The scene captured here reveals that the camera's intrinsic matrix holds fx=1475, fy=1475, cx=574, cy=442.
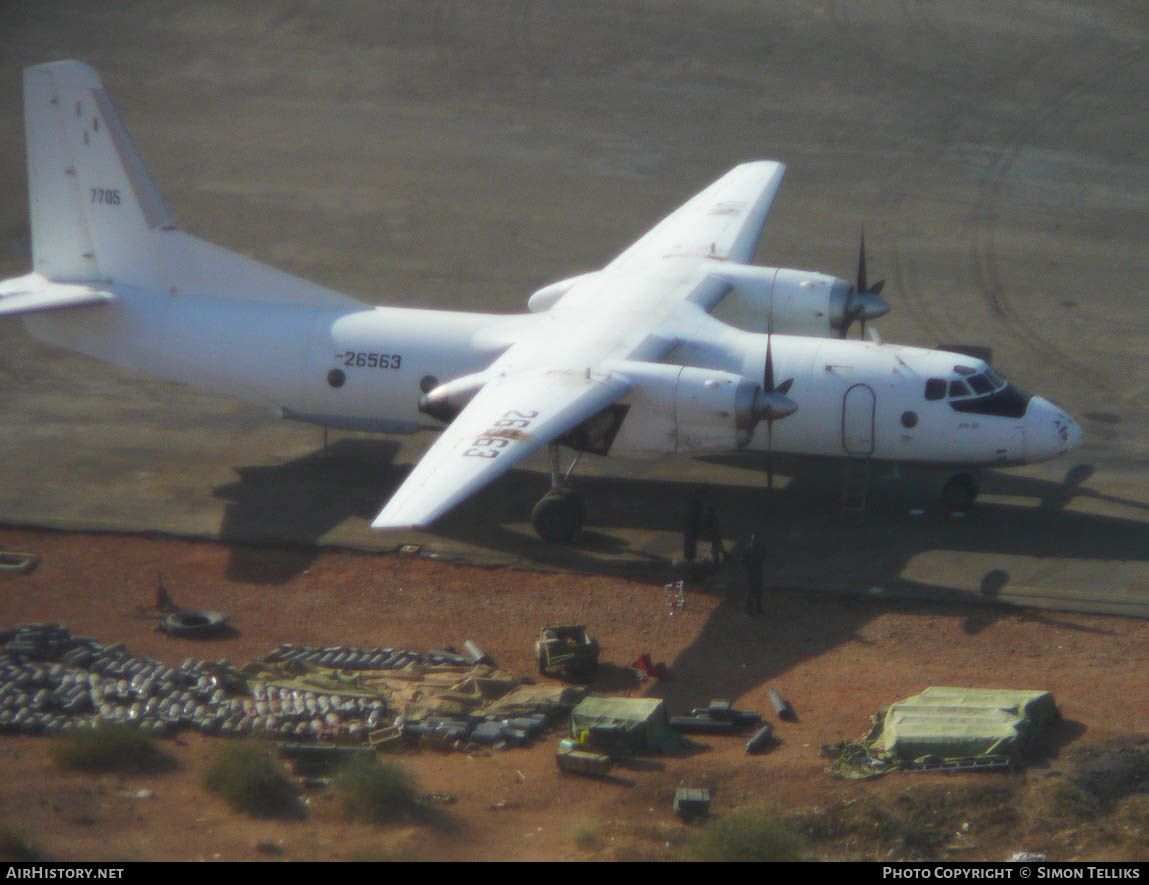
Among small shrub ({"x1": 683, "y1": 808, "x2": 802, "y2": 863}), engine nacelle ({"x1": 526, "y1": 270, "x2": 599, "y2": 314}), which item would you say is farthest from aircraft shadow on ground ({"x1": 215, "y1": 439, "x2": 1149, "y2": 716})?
small shrub ({"x1": 683, "y1": 808, "x2": 802, "y2": 863})

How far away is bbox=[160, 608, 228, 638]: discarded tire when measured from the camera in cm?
2433

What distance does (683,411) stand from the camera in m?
26.4

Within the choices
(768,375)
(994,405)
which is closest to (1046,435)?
(994,405)

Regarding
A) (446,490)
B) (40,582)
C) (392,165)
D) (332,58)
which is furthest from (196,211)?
(446,490)

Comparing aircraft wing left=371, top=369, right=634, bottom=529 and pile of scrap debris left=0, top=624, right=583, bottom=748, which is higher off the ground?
aircraft wing left=371, top=369, right=634, bottom=529

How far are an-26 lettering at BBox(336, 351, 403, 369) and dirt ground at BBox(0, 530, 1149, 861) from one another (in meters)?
4.21

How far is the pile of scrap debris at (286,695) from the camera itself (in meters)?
21.0

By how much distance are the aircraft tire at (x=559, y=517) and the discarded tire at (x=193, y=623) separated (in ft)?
20.2

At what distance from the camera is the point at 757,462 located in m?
31.5

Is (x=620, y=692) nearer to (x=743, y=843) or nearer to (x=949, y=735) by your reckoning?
(x=949, y=735)

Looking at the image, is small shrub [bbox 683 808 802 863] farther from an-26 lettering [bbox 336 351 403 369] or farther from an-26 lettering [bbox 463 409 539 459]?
A: an-26 lettering [bbox 336 351 403 369]

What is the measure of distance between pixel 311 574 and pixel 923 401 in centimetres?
1195

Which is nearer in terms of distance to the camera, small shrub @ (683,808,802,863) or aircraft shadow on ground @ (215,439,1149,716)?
small shrub @ (683,808,802,863)

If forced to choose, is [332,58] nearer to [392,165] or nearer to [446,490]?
[392,165]
